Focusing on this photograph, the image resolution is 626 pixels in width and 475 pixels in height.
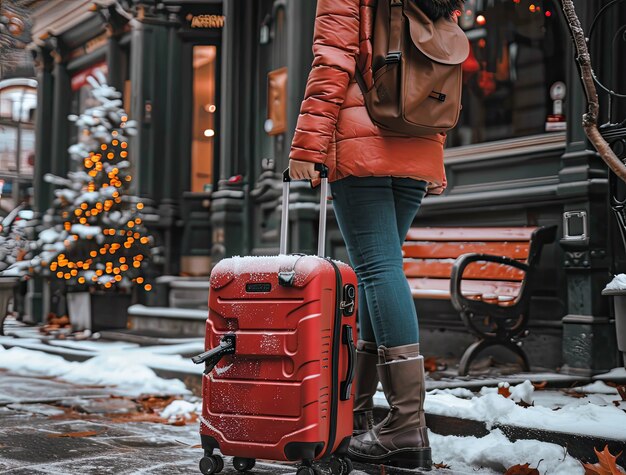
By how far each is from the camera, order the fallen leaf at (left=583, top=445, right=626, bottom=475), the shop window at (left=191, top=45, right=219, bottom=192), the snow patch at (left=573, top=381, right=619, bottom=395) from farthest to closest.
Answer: the shop window at (left=191, top=45, right=219, bottom=192), the snow patch at (left=573, top=381, right=619, bottom=395), the fallen leaf at (left=583, top=445, right=626, bottom=475)

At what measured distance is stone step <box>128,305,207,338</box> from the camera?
26.8ft

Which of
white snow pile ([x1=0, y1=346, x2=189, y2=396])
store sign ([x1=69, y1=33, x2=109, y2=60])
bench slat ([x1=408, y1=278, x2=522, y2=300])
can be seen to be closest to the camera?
bench slat ([x1=408, y1=278, x2=522, y2=300])

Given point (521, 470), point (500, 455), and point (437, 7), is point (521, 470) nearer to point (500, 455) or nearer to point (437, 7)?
point (500, 455)

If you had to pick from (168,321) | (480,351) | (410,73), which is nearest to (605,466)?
(410,73)

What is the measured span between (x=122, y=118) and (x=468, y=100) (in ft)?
15.2

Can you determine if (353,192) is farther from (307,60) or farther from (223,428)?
(307,60)

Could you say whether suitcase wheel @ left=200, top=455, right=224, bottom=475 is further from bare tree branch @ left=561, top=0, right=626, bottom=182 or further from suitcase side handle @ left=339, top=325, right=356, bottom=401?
bare tree branch @ left=561, top=0, right=626, bottom=182

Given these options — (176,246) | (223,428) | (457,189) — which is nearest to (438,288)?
(457,189)

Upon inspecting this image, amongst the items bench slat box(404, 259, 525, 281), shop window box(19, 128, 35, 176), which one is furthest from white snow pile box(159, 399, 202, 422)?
shop window box(19, 128, 35, 176)

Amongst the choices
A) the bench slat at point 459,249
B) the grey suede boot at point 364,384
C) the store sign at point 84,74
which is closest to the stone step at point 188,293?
the bench slat at point 459,249

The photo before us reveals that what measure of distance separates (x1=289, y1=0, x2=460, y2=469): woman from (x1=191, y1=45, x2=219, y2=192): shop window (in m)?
7.82

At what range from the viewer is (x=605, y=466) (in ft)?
9.19

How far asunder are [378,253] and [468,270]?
8.67ft

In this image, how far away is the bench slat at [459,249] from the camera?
543 cm
